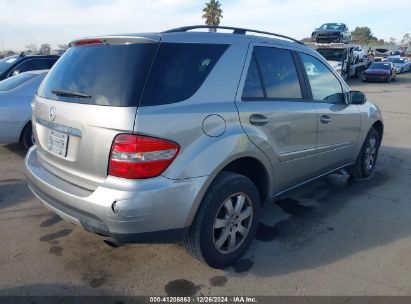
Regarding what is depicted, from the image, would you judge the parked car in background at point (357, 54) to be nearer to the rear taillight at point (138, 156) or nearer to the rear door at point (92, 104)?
the rear door at point (92, 104)

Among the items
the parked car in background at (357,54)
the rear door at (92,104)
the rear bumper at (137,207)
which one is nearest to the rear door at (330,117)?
the rear bumper at (137,207)

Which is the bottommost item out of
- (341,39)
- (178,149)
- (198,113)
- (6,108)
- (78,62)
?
(6,108)

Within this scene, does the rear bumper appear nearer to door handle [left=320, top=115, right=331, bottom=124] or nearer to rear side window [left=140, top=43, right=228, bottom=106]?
rear side window [left=140, top=43, right=228, bottom=106]

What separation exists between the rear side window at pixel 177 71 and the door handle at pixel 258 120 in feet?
1.77

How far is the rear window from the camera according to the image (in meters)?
2.43

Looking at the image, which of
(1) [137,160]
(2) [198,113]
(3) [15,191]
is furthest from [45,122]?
(3) [15,191]

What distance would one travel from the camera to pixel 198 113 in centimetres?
260

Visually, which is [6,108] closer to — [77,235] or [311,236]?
[77,235]

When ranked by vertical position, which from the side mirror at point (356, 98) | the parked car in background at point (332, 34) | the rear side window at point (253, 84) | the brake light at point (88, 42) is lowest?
the side mirror at point (356, 98)

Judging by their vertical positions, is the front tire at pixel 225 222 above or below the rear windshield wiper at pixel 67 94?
below

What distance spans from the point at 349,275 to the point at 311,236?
2.12 feet

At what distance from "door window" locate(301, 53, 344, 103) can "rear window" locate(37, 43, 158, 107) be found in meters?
1.93

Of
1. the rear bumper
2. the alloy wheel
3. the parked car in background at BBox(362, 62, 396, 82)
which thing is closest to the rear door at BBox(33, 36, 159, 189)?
the rear bumper

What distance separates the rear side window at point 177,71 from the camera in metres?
2.46
